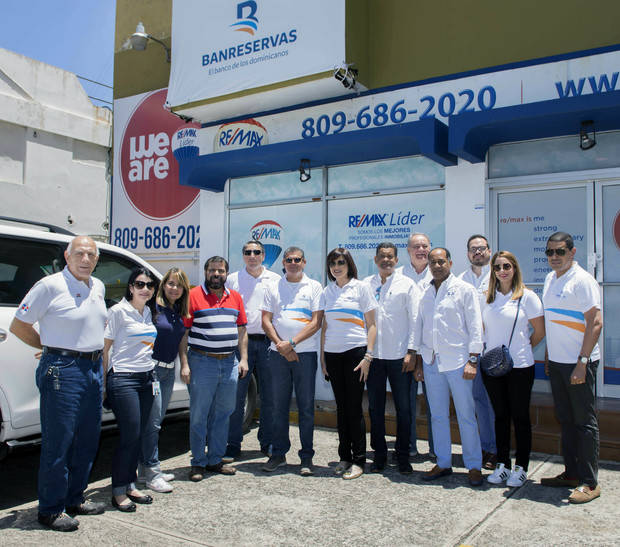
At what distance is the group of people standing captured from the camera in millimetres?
3893

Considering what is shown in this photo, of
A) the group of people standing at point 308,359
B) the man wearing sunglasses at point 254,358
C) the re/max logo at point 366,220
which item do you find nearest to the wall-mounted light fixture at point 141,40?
the re/max logo at point 366,220

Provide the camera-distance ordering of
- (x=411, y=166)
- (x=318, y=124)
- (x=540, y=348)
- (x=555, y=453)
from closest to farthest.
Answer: (x=555, y=453) → (x=540, y=348) → (x=411, y=166) → (x=318, y=124)

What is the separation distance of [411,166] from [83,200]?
17259mm

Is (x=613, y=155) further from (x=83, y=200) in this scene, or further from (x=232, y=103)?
(x=83, y=200)

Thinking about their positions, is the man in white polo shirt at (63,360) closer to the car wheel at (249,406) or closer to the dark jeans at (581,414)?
the car wheel at (249,406)

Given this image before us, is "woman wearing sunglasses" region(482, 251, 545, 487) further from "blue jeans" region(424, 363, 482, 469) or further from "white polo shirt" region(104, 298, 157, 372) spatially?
"white polo shirt" region(104, 298, 157, 372)

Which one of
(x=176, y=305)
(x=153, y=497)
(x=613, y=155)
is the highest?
(x=613, y=155)

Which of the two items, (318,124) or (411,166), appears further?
(318,124)

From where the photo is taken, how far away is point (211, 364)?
193 inches

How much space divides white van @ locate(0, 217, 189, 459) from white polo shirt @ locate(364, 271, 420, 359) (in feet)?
7.60

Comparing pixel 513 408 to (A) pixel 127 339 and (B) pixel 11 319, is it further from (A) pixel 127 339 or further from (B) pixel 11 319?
(B) pixel 11 319

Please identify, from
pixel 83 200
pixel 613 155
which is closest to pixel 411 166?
pixel 613 155

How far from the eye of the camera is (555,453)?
5645 mm

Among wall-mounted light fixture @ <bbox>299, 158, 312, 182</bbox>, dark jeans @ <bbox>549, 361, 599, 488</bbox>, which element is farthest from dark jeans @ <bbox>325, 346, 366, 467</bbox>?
wall-mounted light fixture @ <bbox>299, 158, 312, 182</bbox>
